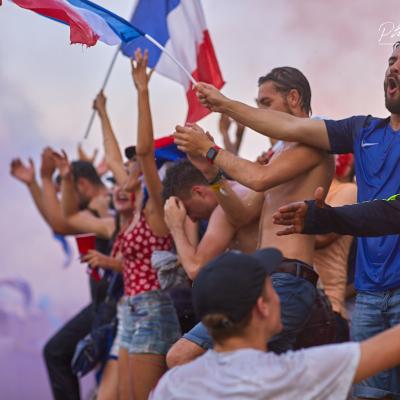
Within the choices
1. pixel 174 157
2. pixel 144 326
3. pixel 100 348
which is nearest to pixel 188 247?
pixel 144 326

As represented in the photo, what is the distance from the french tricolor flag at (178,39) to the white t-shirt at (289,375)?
125 inches

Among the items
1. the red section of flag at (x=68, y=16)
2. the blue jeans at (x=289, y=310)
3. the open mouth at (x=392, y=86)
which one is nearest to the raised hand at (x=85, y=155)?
the red section of flag at (x=68, y=16)

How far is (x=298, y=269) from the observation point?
12.0 feet

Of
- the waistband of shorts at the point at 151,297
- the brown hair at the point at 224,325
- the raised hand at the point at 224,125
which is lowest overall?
the waistband of shorts at the point at 151,297

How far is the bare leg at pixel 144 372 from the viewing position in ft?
15.8

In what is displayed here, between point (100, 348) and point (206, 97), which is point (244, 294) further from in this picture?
point (100, 348)

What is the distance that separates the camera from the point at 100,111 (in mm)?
6262

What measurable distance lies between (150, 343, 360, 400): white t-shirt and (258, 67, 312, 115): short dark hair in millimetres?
1792

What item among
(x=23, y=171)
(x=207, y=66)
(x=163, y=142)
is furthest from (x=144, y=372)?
(x=23, y=171)

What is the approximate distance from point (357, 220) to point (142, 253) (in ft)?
6.55

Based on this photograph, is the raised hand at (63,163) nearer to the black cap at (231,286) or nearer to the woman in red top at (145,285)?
the woman in red top at (145,285)

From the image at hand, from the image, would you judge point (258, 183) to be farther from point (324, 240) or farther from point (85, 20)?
point (85, 20)

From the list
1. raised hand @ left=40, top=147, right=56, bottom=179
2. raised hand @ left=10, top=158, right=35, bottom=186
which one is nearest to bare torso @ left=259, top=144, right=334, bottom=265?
raised hand @ left=40, top=147, right=56, bottom=179

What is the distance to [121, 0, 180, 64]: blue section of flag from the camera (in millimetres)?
5902
